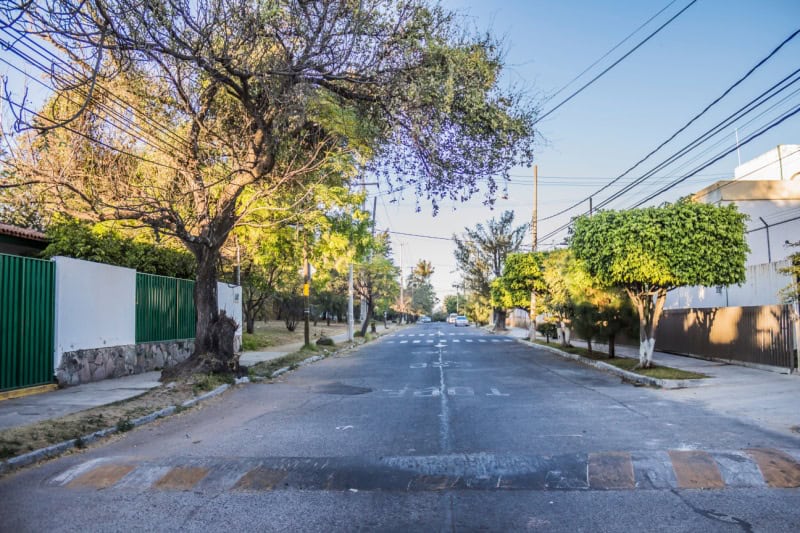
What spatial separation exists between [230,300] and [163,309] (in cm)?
631

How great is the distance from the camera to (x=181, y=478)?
6.83 meters

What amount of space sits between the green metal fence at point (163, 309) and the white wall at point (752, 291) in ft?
56.8

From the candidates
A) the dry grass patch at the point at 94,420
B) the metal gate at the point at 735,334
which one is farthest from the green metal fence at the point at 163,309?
the metal gate at the point at 735,334

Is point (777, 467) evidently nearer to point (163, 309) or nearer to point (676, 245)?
point (676, 245)

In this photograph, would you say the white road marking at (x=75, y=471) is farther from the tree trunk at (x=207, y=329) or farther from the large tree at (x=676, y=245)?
the large tree at (x=676, y=245)

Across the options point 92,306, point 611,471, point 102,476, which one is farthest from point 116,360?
point 611,471

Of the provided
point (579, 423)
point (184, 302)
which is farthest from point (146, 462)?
point (184, 302)

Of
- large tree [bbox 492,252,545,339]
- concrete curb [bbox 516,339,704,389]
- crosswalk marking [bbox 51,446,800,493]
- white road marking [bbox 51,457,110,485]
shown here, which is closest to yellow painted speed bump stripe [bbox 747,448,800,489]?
crosswalk marking [bbox 51,446,800,493]

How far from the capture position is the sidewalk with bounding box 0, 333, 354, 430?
32.9 feet

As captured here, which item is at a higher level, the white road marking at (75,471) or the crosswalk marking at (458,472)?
the crosswalk marking at (458,472)

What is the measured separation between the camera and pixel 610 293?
20812 millimetres

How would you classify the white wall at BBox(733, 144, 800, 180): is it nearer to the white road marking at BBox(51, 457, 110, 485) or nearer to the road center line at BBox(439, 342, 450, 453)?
the road center line at BBox(439, 342, 450, 453)

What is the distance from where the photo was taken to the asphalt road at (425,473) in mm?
5430

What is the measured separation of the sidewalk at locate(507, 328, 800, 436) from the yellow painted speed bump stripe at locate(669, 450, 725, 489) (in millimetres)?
2619
